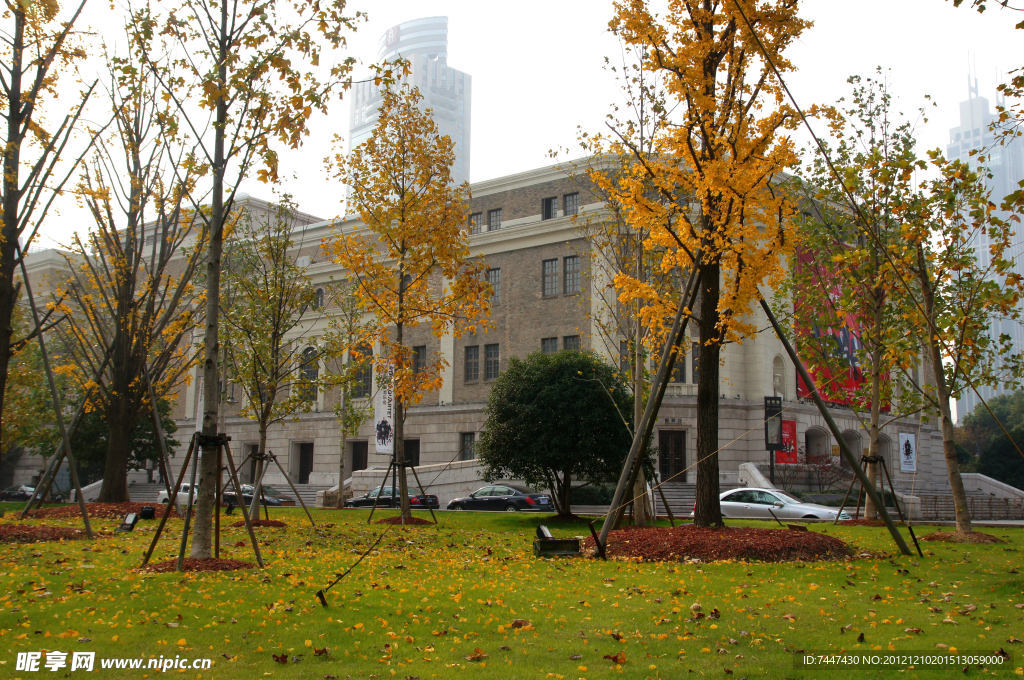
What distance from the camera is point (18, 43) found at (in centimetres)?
1182

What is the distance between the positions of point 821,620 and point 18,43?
13.1 metres

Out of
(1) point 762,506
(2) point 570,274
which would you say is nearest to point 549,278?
(2) point 570,274

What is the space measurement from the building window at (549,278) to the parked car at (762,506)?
18139 mm

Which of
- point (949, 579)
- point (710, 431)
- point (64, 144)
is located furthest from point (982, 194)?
point (64, 144)

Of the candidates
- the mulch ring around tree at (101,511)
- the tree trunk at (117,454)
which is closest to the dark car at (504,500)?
the tree trunk at (117,454)

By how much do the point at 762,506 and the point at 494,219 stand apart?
26129mm

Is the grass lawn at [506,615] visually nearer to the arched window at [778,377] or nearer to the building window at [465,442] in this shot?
the arched window at [778,377]

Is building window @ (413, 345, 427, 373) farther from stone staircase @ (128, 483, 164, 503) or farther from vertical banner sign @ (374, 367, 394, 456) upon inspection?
stone staircase @ (128, 483, 164, 503)

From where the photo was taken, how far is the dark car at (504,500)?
33.1m

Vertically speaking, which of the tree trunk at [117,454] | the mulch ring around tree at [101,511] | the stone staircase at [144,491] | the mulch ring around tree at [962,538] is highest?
the tree trunk at [117,454]

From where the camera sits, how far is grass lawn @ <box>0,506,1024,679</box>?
6082 mm

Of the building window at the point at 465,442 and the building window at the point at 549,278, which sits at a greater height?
the building window at the point at 549,278

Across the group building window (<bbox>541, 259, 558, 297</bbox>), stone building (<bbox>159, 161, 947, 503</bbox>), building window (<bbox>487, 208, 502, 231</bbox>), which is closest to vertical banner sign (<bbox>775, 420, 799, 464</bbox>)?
stone building (<bbox>159, 161, 947, 503</bbox>)

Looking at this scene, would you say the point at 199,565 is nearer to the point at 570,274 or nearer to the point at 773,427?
the point at 773,427
